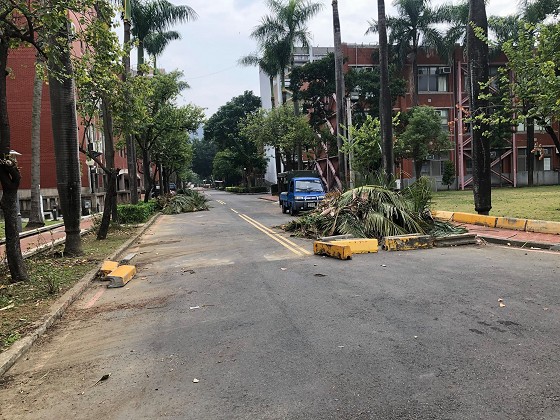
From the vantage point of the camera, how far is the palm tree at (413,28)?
132ft

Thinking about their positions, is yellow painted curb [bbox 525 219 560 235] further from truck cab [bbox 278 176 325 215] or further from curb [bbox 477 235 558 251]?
truck cab [bbox 278 176 325 215]

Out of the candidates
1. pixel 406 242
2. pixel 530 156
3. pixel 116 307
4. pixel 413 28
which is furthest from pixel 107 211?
pixel 530 156

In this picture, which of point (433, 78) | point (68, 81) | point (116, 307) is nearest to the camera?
point (116, 307)

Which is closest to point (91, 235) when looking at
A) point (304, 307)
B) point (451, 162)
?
point (304, 307)

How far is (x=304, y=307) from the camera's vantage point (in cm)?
652

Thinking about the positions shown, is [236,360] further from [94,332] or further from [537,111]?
[537,111]

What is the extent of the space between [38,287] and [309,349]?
5.82 metres

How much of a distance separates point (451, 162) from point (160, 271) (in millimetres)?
39707

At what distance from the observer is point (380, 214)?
43.0 ft

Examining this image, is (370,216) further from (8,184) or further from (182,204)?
(182,204)

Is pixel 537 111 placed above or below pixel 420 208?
above

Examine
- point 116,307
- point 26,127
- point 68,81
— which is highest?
point 26,127

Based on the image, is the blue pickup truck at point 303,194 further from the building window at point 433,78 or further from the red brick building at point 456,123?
the building window at point 433,78

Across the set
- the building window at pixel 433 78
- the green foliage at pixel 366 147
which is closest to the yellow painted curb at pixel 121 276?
the green foliage at pixel 366 147
